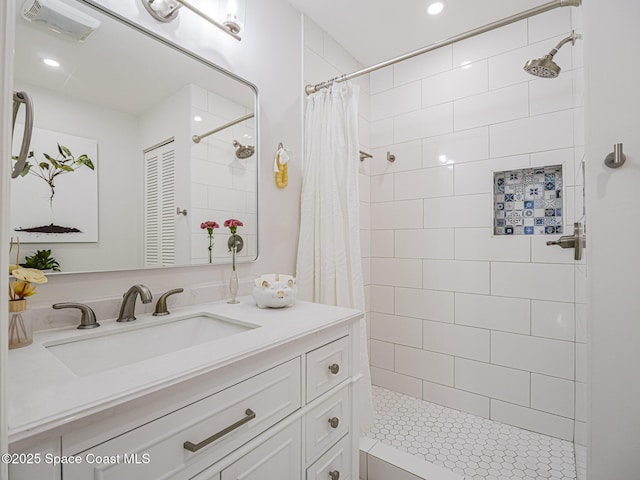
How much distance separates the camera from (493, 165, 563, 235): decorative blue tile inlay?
5.64ft

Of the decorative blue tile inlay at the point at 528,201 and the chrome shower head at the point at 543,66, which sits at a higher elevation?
the chrome shower head at the point at 543,66

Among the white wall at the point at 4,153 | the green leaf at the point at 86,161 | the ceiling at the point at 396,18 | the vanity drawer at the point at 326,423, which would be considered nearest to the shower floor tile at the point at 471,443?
the vanity drawer at the point at 326,423

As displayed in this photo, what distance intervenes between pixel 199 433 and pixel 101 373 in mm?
233

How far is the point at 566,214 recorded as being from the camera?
1664 mm

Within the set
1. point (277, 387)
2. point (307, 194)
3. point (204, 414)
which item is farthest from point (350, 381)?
point (307, 194)

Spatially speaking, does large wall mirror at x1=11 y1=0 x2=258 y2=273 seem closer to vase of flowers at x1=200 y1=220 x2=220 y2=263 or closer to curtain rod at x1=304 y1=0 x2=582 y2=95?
vase of flowers at x1=200 y1=220 x2=220 y2=263

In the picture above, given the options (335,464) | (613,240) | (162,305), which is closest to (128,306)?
(162,305)

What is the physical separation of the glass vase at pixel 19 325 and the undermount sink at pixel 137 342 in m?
0.05

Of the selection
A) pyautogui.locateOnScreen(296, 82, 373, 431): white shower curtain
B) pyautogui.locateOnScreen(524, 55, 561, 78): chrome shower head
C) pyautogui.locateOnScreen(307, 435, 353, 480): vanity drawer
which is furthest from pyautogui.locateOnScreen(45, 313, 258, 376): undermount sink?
pyautogui.locateOnScreen(524, 55, 561, 78): chrome shower head

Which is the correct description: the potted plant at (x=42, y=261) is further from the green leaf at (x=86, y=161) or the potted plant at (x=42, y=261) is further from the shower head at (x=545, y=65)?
the shower head at (x=545, y=65)

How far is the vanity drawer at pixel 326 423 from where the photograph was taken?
957 millimetres

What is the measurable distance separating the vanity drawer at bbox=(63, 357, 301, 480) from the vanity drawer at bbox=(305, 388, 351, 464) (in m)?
0.12

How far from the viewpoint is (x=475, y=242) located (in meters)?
1.93

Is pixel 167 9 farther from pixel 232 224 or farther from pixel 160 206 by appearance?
pixel 232 224
